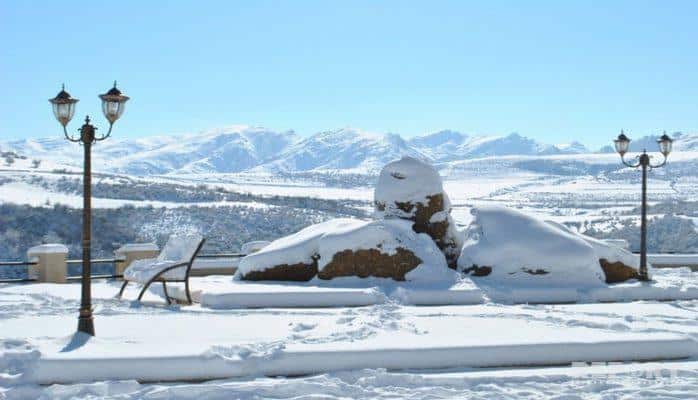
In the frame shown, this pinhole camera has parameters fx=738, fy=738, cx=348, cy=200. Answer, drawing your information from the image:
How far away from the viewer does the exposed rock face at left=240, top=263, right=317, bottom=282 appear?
1259 cm

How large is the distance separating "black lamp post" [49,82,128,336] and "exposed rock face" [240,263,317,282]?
16.1 feet

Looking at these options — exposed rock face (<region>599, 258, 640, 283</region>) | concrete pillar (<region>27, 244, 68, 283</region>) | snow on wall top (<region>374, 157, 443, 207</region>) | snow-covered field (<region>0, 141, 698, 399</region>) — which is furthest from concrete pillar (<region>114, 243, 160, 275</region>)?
exposed rock face (<region>599, 258, 640, 283</region>)

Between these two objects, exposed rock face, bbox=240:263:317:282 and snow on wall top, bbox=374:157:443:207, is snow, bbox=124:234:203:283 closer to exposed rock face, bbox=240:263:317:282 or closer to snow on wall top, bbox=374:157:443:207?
exposed rock face, bbox=240:263:317:282

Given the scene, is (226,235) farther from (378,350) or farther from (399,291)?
(378,350)

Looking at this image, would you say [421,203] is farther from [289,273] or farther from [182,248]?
[182,248]

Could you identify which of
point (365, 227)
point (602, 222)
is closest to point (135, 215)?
point (602, 222)

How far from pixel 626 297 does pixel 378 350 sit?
6.41 meters

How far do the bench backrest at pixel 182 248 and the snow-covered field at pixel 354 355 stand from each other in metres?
1.73

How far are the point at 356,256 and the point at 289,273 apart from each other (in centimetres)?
126

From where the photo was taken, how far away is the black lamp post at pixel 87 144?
7652mm

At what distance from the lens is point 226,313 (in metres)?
9.80

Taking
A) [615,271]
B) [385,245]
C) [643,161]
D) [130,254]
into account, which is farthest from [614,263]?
[130,254]

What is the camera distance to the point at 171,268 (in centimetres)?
1056

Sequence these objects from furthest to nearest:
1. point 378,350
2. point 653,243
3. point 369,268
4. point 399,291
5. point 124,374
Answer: point 653,243 → point 369,268 → point 399,291 → point 378,350 → point 124,374
